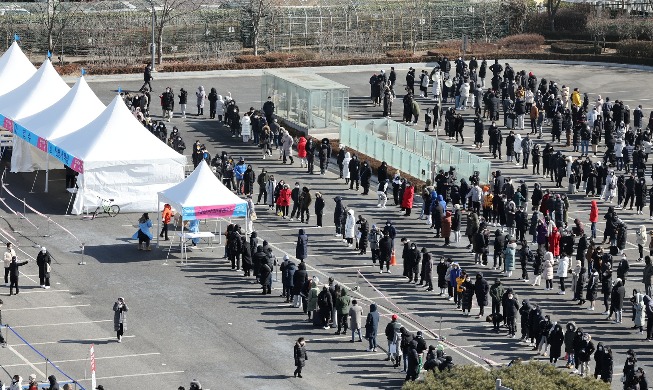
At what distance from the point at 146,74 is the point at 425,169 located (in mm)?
17087

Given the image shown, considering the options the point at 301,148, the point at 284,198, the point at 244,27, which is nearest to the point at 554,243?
the point at 284,198

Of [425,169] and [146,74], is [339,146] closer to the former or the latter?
[425,169]

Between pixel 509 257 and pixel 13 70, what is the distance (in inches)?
867

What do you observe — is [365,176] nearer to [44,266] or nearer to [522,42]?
[44,266]

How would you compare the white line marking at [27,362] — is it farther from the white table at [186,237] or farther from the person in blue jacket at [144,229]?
the person in blue jacket at [144,229]

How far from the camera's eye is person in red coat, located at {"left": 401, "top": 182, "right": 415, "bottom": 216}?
1908 inches

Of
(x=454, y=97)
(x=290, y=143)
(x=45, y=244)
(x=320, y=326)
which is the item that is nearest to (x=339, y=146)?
(x=290, y=143)

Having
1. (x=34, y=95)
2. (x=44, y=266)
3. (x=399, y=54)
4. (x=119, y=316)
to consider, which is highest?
(x=34, y=95)

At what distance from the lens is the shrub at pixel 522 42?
78531 millimetres

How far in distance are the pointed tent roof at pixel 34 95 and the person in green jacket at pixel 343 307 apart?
17.9m

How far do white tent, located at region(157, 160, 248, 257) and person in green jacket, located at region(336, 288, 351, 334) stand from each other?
21.8ft

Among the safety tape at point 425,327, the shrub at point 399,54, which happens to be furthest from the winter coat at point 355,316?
the shrub at point 399,54

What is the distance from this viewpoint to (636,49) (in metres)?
75.5

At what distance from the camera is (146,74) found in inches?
2547
